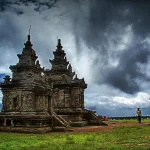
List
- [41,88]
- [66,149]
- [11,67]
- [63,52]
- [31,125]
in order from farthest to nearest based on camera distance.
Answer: [63,52], [11,67], [41,88], [31,125], [66,149]

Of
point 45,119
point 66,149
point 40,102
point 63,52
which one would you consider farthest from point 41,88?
point 66,149

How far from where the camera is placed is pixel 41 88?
33.9 m

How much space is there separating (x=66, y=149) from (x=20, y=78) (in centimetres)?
2283

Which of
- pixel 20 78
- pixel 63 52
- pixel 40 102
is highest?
pixel 63 52

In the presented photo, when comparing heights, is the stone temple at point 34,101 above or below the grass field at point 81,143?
above

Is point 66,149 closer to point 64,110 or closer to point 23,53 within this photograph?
point 23,53

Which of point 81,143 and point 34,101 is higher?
point 34,101

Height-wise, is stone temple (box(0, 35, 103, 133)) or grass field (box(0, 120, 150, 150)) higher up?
stone temple (box(0, 35, 103, 133))

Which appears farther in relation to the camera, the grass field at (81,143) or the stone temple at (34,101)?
the stone temple at (34,101)

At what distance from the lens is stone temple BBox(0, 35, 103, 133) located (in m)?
31.4

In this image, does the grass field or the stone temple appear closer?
the grass field

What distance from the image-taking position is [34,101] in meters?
33.5

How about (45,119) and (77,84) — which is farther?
(77,84)

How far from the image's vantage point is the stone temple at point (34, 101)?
3144 centimetres
